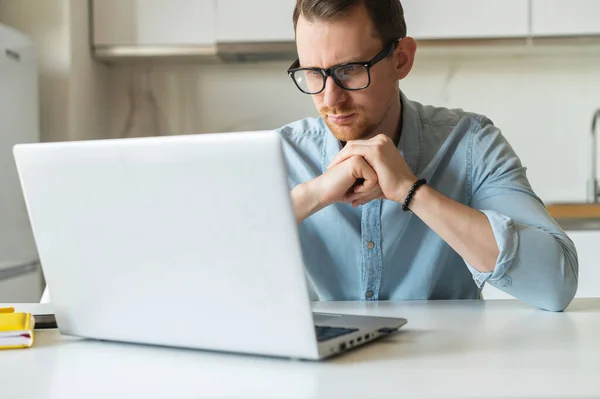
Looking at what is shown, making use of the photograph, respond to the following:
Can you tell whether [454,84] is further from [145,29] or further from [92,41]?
[92,41]

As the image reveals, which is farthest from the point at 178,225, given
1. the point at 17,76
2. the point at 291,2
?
the point at 291,2

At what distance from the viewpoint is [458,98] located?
3.07m

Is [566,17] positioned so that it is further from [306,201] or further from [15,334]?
[15,334]

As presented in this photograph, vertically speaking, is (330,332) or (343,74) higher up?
(343,74)

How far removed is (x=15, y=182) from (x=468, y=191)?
1.53 m

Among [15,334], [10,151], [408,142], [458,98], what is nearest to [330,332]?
[15,334]

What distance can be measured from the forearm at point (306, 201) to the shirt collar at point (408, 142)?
25 centimetres

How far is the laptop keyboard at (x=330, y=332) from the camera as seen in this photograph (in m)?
0.87

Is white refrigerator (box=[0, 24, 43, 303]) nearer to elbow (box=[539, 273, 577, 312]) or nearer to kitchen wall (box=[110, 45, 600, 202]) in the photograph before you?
kitchen wall (box=[110, 45, 600, 202])

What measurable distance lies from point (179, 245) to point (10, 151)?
1.73 m

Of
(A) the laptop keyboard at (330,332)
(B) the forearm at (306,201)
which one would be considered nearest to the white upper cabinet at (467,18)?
(B) the forearm at (306,201)

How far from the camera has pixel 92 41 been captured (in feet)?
9.41

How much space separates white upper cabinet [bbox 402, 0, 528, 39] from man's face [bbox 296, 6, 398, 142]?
4.09ft

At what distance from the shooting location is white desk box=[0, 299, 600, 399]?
2.32 feet
